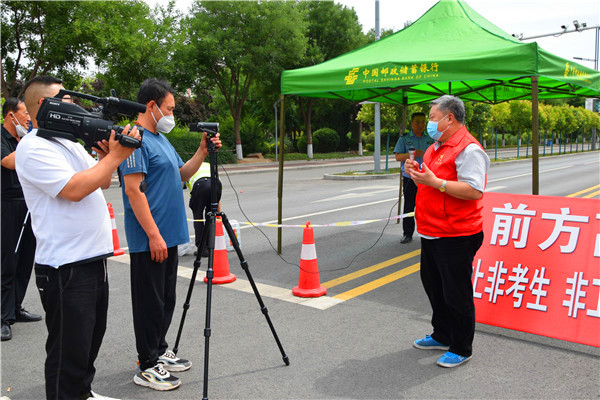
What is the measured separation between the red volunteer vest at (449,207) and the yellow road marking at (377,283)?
1761 millimetres

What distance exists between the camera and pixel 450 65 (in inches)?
219

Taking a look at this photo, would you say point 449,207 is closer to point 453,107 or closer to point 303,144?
point 453,107

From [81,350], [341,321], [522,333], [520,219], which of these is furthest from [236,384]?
[520,219]

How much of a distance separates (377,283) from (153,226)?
3.24 m

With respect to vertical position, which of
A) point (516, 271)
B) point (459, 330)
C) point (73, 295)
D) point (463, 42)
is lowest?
point (459, 330)

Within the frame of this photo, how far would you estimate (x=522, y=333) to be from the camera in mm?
4191

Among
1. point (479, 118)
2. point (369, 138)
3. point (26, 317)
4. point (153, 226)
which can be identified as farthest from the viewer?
point (369, 138)

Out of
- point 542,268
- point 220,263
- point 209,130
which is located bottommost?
point 220,263

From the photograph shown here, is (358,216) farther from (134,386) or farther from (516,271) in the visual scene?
(134,386)

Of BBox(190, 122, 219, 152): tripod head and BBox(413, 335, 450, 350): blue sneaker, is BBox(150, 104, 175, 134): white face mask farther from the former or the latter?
BBox(413, 335, 450, 350): blue sneaker

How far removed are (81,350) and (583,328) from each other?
3578mm

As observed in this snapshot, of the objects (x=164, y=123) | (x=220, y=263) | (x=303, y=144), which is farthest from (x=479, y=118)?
(x=164, y=123)

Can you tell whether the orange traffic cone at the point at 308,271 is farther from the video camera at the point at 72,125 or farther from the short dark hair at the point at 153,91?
the video camera at the point at 72,125

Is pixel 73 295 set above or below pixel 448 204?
below
